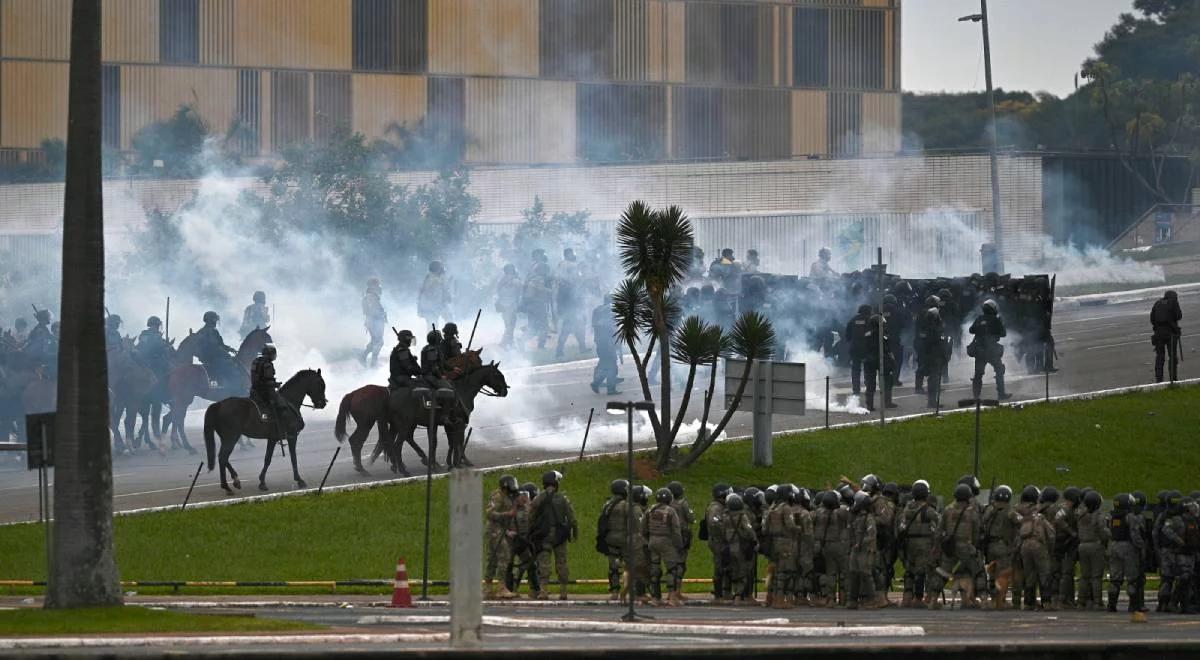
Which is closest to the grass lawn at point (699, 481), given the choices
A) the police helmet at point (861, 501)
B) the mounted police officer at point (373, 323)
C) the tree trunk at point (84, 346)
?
the police helmet at point (861, 501)

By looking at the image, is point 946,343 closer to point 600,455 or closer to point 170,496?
point 600,455

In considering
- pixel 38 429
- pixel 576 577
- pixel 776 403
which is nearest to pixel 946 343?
pixel 776 403

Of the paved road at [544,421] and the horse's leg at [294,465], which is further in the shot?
the paved road at [544,421]

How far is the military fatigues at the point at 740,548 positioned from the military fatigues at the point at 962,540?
2.24 m

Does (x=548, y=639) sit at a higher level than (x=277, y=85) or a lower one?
lower

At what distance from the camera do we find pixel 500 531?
2559cm

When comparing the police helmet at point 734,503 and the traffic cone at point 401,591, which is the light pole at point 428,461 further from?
the police helmet at point 734,503

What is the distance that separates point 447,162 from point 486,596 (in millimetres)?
40660

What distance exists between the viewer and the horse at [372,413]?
33.8m

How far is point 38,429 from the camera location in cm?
2345

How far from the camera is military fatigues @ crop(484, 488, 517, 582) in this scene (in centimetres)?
2552

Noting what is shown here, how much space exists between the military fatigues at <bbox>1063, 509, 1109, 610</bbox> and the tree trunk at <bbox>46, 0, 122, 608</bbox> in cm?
1131

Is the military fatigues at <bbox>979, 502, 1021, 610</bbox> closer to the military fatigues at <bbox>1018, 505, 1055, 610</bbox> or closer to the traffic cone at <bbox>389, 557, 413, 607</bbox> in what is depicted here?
the military fatigues at <bbox>1018, 505, 1055, 610</bbox>

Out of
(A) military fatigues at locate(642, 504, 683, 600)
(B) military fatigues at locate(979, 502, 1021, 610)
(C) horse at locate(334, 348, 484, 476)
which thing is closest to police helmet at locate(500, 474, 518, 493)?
(A) military fatigues at locate(642, 504, 683, 600)
